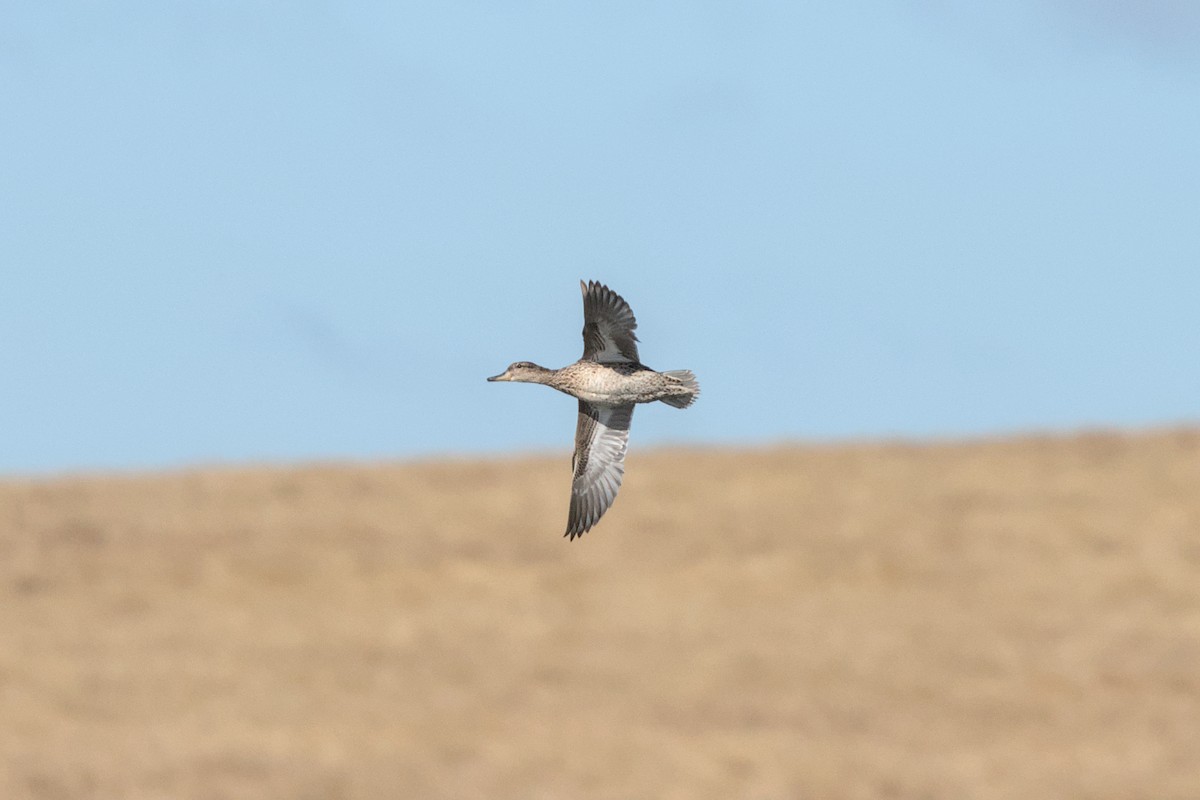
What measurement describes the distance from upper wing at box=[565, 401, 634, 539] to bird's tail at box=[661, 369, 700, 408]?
0.38 m

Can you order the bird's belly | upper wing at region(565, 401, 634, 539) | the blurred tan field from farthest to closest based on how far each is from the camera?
the blurred tan field
upper wing at region(565, 401, 634, 539)
the bird's belly

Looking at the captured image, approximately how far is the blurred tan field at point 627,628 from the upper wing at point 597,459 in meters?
16.7

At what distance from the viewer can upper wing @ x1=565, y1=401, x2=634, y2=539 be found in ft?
32.9

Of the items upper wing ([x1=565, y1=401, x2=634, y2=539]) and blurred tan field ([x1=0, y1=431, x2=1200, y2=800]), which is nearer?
upper wing ([x1=565, y1=401, x2=634, y2=539])

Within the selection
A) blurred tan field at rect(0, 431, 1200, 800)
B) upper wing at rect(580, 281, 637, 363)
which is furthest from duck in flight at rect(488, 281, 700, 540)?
blurred tan field at rect(0, 431, 1200, 800)

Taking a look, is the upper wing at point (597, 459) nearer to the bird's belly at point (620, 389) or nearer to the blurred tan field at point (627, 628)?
the bird's belly at point (620, 389)

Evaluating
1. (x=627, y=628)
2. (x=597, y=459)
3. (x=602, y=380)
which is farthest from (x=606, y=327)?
(x=627, y=628)

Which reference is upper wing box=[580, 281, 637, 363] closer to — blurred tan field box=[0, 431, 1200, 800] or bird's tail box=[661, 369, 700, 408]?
bird's tail box=[661, 369, 700, 408]

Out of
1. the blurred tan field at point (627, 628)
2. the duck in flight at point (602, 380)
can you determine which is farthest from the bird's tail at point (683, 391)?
the blurred tan field at point (627, 628)

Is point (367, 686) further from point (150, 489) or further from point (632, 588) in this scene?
point (150, 489)

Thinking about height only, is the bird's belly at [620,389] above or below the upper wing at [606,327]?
below

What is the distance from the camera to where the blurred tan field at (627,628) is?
27.9m

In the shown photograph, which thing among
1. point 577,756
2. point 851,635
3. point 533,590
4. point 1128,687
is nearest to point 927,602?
point 851,635

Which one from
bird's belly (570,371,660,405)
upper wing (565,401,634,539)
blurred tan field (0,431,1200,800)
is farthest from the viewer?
blurred tan field (0,431,1200,800)
